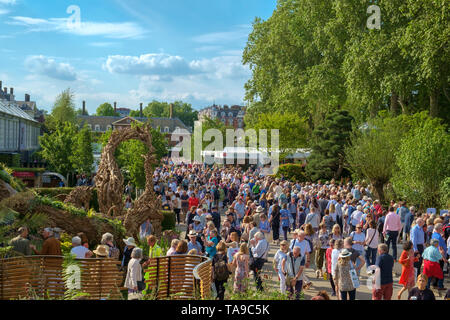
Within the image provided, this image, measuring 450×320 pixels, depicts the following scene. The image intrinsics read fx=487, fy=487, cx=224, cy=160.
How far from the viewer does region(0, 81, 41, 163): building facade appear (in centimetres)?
3541

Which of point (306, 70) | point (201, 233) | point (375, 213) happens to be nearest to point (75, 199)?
point (201, 233)

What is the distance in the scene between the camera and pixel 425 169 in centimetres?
2041

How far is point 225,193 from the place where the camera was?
2472 cm

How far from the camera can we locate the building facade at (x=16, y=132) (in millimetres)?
35406

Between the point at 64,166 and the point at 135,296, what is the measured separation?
2716 centimetres

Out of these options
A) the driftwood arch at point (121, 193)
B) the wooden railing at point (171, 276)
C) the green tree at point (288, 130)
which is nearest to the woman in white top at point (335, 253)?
the wooden railing at point (171, 276)

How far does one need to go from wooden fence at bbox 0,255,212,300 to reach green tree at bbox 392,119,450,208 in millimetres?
14782

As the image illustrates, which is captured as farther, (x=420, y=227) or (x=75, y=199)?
(x=75, y=199)

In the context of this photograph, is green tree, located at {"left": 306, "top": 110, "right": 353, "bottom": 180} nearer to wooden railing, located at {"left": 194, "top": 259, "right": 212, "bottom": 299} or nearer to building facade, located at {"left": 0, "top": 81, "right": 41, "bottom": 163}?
building facade, located at {"left": 0, "top": 81, "right": 41, "bottom": 163}

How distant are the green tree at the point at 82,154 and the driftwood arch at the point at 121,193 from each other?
1859 cm

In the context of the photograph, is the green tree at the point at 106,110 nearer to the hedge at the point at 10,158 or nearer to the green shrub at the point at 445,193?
the hedge at the point at 10,158

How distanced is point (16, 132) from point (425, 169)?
106 feet

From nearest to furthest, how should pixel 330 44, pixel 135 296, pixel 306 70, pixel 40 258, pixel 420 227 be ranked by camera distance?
pixel 40 258 < pixel 135 296 < pixel 420 227 < pixel 330 44 < pixel 306 70
